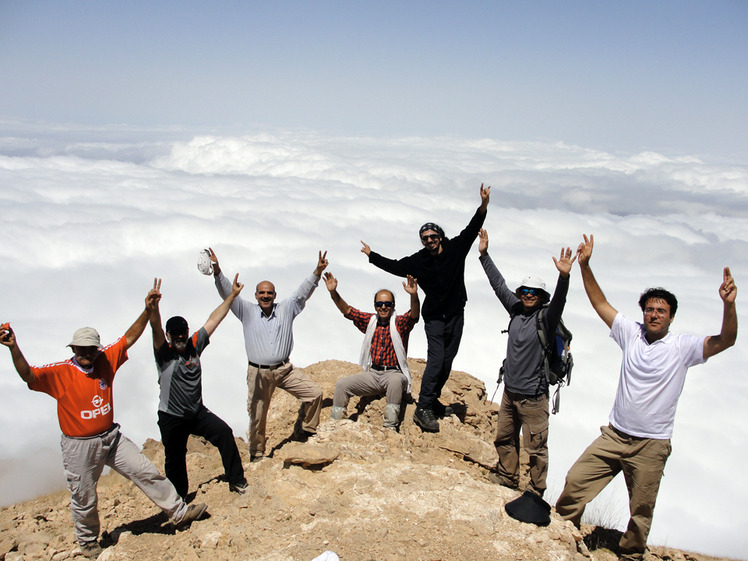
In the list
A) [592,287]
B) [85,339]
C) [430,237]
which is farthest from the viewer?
[430,237]

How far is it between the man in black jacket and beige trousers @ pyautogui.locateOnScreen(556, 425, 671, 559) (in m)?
2.27

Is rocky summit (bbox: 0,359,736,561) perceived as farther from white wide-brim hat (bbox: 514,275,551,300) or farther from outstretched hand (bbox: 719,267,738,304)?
outstretched hand (bbox: 719,267,738,304)

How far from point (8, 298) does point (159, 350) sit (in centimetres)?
11672

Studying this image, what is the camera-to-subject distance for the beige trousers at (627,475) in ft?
14.3

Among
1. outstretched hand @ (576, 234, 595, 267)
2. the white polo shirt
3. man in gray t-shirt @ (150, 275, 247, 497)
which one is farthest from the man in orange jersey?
the white polo shirt

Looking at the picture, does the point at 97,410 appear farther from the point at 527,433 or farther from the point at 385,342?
the point at 527,433

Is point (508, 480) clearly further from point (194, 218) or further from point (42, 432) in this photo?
point (194, 218)

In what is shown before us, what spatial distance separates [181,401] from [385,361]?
8.17 ft

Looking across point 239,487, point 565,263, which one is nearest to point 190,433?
point 239,487

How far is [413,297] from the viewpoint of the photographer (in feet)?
21.0

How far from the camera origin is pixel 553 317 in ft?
16.1

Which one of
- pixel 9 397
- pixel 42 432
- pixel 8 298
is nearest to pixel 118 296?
pixel 8 298

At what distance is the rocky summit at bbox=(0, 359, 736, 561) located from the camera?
14.0ft

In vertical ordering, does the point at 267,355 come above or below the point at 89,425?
above
